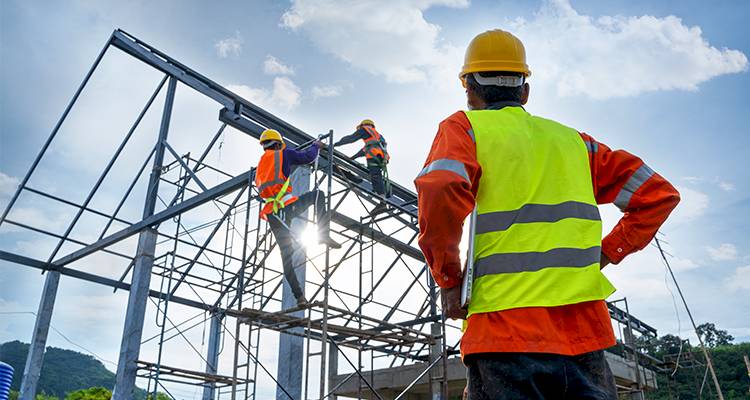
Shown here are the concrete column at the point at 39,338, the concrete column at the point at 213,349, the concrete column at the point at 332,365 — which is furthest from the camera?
the concrete column at the point at 213,349

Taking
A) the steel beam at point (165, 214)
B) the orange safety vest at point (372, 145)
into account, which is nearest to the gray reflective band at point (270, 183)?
the steel beam at point (165, 214)

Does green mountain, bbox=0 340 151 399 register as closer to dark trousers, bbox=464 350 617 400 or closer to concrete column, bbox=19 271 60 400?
concrete column, bbox=19 271 60 400

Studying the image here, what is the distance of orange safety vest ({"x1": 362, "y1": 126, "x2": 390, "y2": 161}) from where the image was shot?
38.5 feet

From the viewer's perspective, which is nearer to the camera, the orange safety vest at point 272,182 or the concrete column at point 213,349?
the orange safety vest at point 272,182

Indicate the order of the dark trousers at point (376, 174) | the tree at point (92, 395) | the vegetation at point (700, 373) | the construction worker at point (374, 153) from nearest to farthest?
the construction worker at point (374, 153) < the dark trousers at point (376, 174) < the tree at point (92, 395) < the vegetation at point (700, 373)

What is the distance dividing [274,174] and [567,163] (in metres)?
6.70

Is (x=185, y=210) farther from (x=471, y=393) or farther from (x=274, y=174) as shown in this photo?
(x=471, y=393)

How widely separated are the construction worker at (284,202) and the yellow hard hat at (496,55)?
5750mm

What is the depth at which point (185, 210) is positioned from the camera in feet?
41.1

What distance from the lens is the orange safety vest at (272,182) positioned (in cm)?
841

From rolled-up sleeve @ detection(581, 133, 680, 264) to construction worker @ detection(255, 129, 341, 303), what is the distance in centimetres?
575

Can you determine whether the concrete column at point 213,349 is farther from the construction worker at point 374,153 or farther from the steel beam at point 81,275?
the construction worker at point 374,153

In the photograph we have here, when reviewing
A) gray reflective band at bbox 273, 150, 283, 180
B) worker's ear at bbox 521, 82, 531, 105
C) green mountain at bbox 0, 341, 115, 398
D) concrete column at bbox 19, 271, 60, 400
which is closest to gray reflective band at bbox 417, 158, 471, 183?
worker's ear at bbox 521, 82, 531, 105

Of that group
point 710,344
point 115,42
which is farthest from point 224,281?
point 710,344
